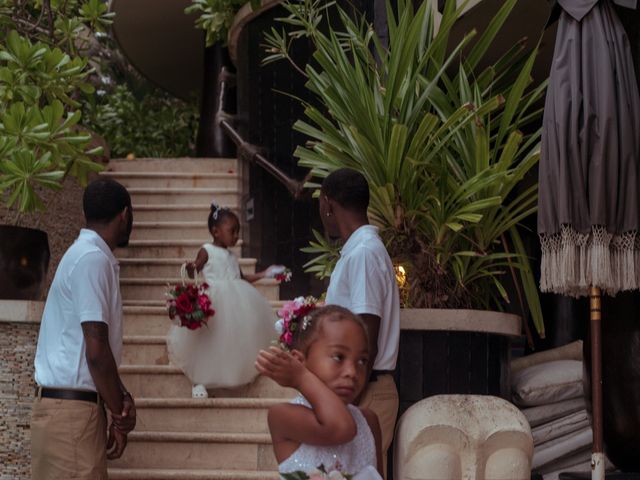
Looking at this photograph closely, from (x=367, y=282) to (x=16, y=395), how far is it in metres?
2.69

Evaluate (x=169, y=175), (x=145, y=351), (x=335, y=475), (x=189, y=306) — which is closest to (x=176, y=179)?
(x=169, y=175)

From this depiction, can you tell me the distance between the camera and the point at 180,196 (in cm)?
1235

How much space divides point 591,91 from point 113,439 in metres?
2.57

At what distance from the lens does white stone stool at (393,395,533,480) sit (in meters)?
5.18

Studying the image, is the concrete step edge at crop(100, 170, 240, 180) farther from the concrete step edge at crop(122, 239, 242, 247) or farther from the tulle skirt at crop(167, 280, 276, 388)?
the tulle skirt at crop(167, 280, 276, 388)

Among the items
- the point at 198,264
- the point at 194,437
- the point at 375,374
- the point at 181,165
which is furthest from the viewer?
the point at 181,165

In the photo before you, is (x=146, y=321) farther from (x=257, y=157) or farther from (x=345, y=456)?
(x=345, y=456)

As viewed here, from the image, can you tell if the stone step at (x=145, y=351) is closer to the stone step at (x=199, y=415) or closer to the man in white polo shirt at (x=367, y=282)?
the stone step at (x=199, y=415)

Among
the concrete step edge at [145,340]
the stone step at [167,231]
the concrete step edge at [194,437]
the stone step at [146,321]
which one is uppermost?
the stone step at [167,231]

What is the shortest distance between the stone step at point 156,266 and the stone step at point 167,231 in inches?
30.7

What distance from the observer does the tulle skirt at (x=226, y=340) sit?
7.88 metres

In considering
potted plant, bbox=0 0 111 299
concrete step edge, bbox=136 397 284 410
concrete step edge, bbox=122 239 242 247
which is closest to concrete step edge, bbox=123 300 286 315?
concrete step edge, bbox=122 239 242 247

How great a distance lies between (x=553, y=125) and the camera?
549 centimetres

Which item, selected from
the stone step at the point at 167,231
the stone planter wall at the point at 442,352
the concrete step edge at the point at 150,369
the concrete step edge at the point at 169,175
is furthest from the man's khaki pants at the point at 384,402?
the concrete step edge at the point at 169,175
